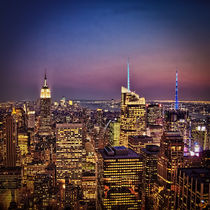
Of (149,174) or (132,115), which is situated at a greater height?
(132,115)

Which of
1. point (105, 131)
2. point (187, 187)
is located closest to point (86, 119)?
point (105, 131)

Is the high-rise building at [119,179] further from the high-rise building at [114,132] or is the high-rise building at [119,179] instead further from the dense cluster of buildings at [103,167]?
the high-rise building at [114,132]

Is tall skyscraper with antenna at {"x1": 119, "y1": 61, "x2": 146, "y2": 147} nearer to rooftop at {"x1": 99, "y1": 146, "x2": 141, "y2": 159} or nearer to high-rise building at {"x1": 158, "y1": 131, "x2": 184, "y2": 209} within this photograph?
rooftop at {"x1": 99, "y1": 146, "x2": 141, "y2": 159}

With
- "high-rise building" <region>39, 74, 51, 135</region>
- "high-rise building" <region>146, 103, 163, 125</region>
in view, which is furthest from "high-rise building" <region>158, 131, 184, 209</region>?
"high-rise building" <region>39, 74, 51, 135</region>

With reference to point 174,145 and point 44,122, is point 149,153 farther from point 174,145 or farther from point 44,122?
point 44,122

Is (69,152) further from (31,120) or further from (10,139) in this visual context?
(31,120)

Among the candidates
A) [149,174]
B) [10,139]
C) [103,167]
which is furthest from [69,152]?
[149,174]

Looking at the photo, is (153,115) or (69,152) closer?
(69,152)
